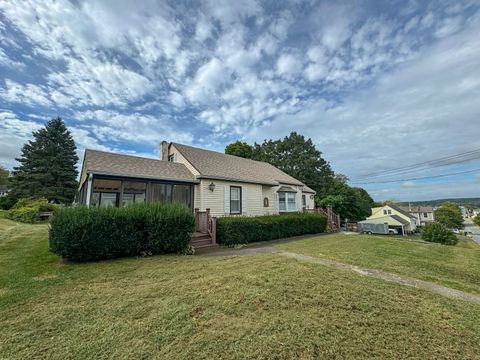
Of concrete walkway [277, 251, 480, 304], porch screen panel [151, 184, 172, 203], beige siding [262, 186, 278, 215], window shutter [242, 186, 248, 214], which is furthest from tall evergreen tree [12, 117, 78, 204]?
concrete walkway [277, 251, 480, 304]

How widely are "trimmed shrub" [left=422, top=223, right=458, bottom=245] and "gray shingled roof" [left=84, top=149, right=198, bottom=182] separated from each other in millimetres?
13380

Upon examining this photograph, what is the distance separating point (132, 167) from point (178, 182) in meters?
2.32

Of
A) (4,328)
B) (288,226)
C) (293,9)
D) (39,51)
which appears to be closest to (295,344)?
(4,328)

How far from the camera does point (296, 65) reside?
11281 millimetres

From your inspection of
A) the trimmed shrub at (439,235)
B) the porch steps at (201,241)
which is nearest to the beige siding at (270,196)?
the porch steps at (201,241)

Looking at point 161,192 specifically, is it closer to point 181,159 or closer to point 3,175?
point 181,159

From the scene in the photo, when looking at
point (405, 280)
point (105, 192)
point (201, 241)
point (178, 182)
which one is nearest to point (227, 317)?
point (405, 280)

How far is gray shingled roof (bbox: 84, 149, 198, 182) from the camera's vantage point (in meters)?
9.26

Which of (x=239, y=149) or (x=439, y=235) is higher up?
(x=239, y=149)

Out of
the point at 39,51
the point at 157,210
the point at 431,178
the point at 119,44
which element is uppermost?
the point at 119,44

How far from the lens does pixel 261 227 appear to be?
10633 mm

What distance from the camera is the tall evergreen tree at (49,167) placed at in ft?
80.5

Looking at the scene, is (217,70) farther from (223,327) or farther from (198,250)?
(223,327)

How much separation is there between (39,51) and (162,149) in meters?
7.87
